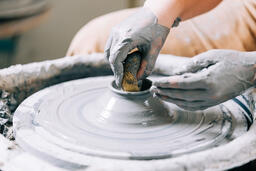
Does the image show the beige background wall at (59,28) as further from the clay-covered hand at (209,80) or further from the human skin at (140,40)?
the clay-covered hand at (209,80)

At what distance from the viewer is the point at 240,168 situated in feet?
3.18

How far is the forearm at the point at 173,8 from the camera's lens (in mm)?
1396

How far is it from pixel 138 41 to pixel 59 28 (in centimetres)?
283

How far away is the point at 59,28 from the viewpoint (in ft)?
13.0

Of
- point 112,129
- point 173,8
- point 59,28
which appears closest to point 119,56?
point 112,129

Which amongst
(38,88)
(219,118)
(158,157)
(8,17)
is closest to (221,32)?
(219,118)

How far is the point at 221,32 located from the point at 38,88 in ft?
3.07

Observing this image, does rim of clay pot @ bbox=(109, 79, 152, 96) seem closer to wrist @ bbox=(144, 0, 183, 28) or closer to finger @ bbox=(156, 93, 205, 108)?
finger @ bbox=(156, 93, 205, 108)

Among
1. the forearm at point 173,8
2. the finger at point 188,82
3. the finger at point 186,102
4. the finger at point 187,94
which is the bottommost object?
the finger at point 186,102

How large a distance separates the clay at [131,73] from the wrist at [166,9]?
0.57 ft

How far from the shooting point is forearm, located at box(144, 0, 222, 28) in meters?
1.40

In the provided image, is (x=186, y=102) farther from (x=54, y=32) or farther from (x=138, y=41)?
(x=54, y=32)

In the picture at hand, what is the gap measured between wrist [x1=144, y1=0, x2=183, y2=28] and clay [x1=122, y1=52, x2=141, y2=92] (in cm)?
17

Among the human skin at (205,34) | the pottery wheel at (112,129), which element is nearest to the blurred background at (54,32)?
the human skin at (205,34)
